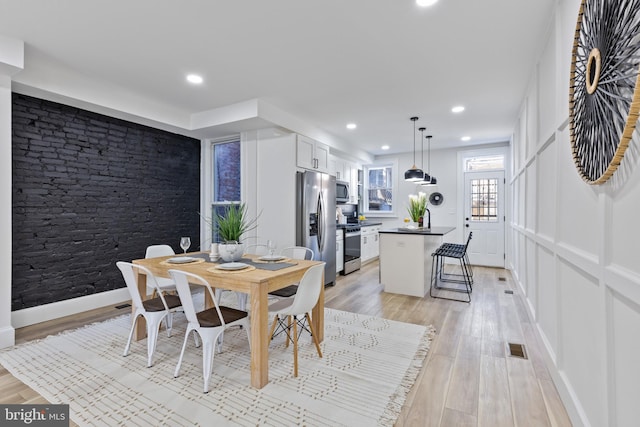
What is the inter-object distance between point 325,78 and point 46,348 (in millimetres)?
3755

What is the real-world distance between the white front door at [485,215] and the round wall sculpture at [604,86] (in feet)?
17.6

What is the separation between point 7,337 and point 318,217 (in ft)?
12.0

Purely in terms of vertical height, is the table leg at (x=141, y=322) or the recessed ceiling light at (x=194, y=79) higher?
the recessed ceiling light at (x=194, y=79)

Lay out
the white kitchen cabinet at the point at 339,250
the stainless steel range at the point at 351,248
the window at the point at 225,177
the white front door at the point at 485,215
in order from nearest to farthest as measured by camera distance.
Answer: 1. the window at the point at 225,177
2. the white kitchen cabinet at the point at 339,250
3. the stainless steel range at the point at 351,248
4. the white front door at the point at 485,215

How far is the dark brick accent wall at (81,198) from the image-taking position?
10.6 feet

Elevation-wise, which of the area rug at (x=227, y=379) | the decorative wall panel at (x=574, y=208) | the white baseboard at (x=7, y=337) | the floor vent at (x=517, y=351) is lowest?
the area rug at (x=227, y=379)

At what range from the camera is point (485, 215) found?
6.60m

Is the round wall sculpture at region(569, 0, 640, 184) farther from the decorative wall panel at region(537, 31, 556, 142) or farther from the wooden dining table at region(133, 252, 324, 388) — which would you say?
the wooden dining table at region(133, 252, 324, 388)

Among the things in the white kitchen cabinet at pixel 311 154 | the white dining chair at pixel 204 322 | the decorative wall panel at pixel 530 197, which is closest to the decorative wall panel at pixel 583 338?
the decorative wall panel at pixel 530 197

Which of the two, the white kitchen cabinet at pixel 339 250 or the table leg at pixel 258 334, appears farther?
the white kitchen cabinet at pixel 339 250

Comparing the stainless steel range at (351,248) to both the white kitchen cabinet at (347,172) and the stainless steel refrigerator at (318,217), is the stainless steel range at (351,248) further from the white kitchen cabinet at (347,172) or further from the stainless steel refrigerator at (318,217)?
the white kitchen cabinet at (347,172)

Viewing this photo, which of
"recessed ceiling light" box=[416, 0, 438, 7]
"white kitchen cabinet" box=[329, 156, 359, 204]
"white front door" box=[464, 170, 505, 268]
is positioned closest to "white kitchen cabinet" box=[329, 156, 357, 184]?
"white kitchen cabinet" box=[329, 156, 359, 204]

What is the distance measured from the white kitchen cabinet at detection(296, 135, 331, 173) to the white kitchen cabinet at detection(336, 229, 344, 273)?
1.20 meters

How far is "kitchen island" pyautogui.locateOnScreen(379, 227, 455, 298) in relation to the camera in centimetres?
429
